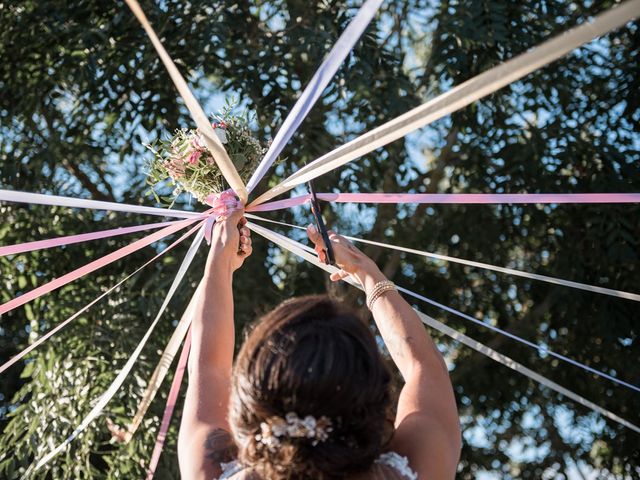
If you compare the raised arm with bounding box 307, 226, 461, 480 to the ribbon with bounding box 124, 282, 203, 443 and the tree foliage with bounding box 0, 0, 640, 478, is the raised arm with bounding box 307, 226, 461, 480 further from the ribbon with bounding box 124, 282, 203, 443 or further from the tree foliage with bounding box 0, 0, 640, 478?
the tree foliage with bounding box 0, 0, 640, 478

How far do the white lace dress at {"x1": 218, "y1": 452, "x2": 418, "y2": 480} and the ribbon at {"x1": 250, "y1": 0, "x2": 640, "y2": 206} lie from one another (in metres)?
Result: 0.86

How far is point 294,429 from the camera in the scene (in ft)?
6.30

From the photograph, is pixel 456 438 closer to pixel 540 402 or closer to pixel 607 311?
pixel 607 311

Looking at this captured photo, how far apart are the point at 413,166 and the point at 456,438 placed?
6.10 m

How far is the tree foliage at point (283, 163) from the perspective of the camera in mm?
6660

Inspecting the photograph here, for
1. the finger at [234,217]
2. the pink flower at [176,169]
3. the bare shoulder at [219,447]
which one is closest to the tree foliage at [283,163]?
the pink flower at [176,169]

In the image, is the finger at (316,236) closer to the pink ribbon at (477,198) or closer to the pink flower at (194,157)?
the pink ribbon at (477,198)

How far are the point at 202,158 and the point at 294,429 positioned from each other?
1966 millimetres

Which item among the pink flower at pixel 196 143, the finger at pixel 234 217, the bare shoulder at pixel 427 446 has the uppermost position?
the pink flower at pixel 196 143

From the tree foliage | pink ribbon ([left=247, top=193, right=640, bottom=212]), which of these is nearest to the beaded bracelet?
pink ribbon ([left=247, top=193, right=640, bottom=212])

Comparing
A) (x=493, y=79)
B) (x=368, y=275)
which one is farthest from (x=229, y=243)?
(x=493, y=79)

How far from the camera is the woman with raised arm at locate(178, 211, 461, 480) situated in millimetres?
1914

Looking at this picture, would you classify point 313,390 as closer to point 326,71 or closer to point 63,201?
point 326,71

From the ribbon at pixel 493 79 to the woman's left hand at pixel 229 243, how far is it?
41cm
